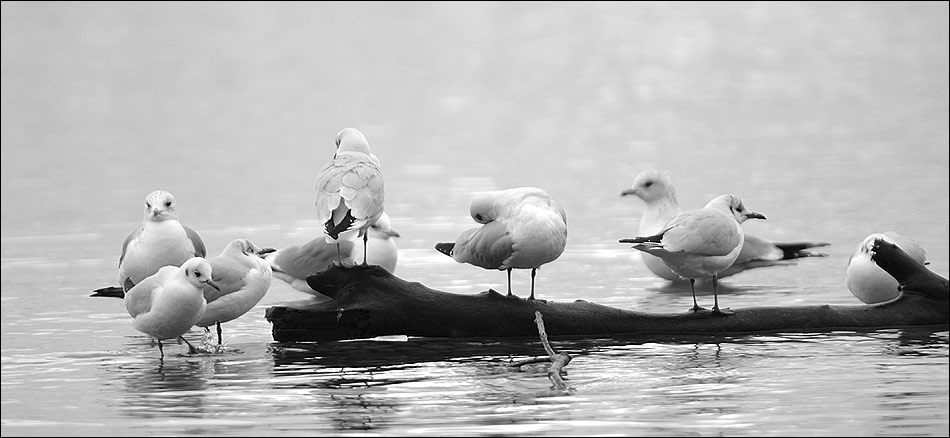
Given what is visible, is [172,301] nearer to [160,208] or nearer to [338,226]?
[338,226]

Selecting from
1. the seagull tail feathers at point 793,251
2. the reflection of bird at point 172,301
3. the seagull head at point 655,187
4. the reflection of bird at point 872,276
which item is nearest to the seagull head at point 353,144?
the reflection of bird at point 172,301

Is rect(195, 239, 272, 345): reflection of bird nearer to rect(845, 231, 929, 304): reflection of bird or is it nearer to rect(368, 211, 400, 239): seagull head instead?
rect(368, 211, 400, 239): seagull head

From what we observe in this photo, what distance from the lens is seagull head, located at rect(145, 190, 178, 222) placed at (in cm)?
973

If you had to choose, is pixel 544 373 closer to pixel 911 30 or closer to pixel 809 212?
pixel 809 212

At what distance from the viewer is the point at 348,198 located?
9.13 m

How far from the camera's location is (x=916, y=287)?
28.7ft

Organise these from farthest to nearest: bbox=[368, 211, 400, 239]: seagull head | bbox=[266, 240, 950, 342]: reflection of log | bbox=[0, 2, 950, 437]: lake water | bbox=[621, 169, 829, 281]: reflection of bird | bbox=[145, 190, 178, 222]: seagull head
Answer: bbox=[621, 169, 829, 281]: reflection of bird, bbox=[368, 211, 400, 239]: seagull head, bbox=[145, 190, 178, 222]: seagull head, bbox=[266, 240, 950, 342]: reflection of log, bbox=[0, 2, 950, 437]: lake water

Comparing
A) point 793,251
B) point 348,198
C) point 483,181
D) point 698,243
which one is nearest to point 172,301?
point 348,198

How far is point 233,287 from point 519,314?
167cm

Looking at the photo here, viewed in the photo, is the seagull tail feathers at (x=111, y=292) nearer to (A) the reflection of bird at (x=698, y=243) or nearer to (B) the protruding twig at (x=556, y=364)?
(B) the protruding twig at (x=556, y=364)

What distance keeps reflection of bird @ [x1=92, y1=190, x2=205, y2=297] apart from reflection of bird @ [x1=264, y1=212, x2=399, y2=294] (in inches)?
26.3

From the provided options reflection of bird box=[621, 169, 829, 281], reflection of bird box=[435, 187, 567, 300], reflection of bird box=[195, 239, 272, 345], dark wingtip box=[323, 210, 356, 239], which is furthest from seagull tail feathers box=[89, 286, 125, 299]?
reflection of bird box=[621, 169, 829, 281]

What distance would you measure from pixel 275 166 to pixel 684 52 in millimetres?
18284

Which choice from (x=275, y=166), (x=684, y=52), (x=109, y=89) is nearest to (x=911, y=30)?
Result: (x=684, y=52)
